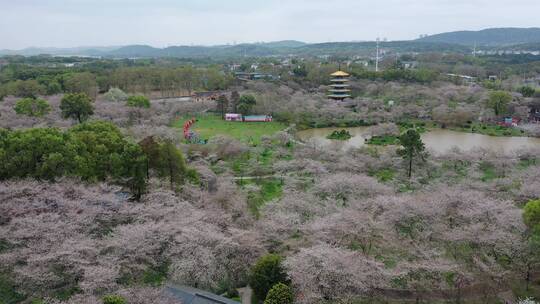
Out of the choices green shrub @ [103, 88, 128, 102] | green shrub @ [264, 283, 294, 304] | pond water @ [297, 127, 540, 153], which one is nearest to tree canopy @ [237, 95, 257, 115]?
pond water @ [297, 127, 540, 153]

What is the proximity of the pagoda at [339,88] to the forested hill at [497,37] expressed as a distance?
470 feet

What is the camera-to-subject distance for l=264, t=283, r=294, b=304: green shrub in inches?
402

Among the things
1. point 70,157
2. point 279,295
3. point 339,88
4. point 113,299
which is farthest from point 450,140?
point 113,299

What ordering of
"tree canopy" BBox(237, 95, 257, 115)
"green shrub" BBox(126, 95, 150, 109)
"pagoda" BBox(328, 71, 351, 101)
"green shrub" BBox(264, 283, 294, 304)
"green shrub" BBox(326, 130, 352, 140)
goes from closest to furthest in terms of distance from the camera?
"green shrub" BBox(264, 283, 294, 304) → "green shrub" BBox(326, 130, 352, 140) → "green shrub" BBox(126, 95, 150, 109) → "tree canopy" BBox(237, 95, 257, 115) → "pagoda" BBox(328, 71, 351, 101)

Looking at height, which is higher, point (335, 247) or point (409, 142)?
point (409, 142)

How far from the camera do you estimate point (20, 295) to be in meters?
11.0

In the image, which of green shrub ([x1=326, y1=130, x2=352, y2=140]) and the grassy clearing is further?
green shrub ([x1=326, y1=130, x2=352, y2=140])

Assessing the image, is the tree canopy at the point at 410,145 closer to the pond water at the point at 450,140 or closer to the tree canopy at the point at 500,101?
the pond water at the point at 450,140

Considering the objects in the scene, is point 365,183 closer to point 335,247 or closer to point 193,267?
point 335,247

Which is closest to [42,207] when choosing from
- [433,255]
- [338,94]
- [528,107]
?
[433,255]

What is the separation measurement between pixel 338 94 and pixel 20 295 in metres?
38.2

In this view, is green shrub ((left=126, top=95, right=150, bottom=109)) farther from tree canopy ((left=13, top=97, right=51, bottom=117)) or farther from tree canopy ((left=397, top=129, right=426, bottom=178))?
tree canopy ((left=397, top=129, right=426, bottom=178))

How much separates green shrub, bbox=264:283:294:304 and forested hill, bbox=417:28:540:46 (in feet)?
587

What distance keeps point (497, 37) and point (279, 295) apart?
631 ft
